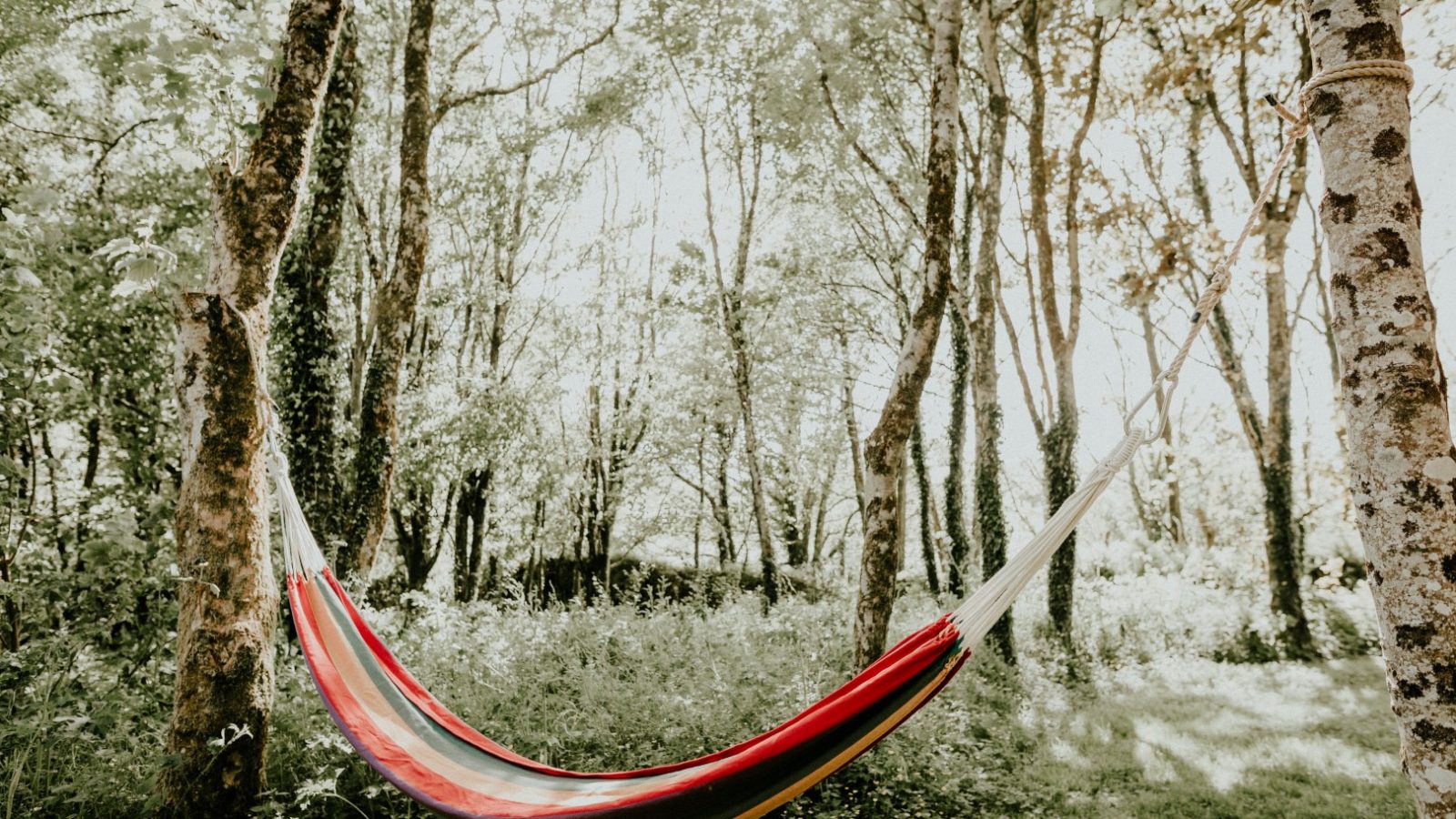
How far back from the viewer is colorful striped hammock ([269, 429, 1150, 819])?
1.68 m

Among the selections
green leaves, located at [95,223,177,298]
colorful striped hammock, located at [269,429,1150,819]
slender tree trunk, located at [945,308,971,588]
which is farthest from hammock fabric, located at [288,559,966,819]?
slender tree trunk, located at [945,308,971,588]

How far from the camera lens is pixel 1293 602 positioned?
6.58 meters

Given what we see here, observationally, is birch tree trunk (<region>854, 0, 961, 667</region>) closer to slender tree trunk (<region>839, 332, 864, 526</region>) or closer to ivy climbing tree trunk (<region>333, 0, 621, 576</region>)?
ivy climbing tree trunk (<region>333, 0, 621, 576</region>)

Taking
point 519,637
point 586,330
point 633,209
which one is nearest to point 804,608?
point 519,637

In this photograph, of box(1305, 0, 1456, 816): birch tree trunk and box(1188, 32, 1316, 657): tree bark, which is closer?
box(1305, 0, 1456, 816): birch tree trunk

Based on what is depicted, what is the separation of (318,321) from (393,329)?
571 mm

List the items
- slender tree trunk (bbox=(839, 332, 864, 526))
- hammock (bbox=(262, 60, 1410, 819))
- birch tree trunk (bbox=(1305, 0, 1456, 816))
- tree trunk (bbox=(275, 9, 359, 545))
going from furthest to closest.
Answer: slender tree trunk (bbox=(839, 332, 864, 526)) < tree trunk (bbox=(275, 9, 359, 545)) < hammock (bbox=(262, 60, 1410, 819)) < birch tree trunk (bbox=(1305, 0, 1456, 816))

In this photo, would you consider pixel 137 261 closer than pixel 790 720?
No

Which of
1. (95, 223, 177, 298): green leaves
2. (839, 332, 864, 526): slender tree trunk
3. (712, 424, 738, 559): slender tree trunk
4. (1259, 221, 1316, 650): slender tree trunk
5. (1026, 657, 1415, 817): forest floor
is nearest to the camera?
(95, 223, 177, 298): green leaves

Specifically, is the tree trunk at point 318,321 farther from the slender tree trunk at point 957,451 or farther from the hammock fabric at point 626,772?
the slender tree trunk at point 957,451

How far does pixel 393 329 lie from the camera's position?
4.52m

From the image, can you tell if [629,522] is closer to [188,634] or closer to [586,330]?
[586,330]

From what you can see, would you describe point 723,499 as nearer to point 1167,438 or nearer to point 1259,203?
point 1167,438

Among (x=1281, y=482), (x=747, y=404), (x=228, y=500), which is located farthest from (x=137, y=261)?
(x=1281, y=482)
